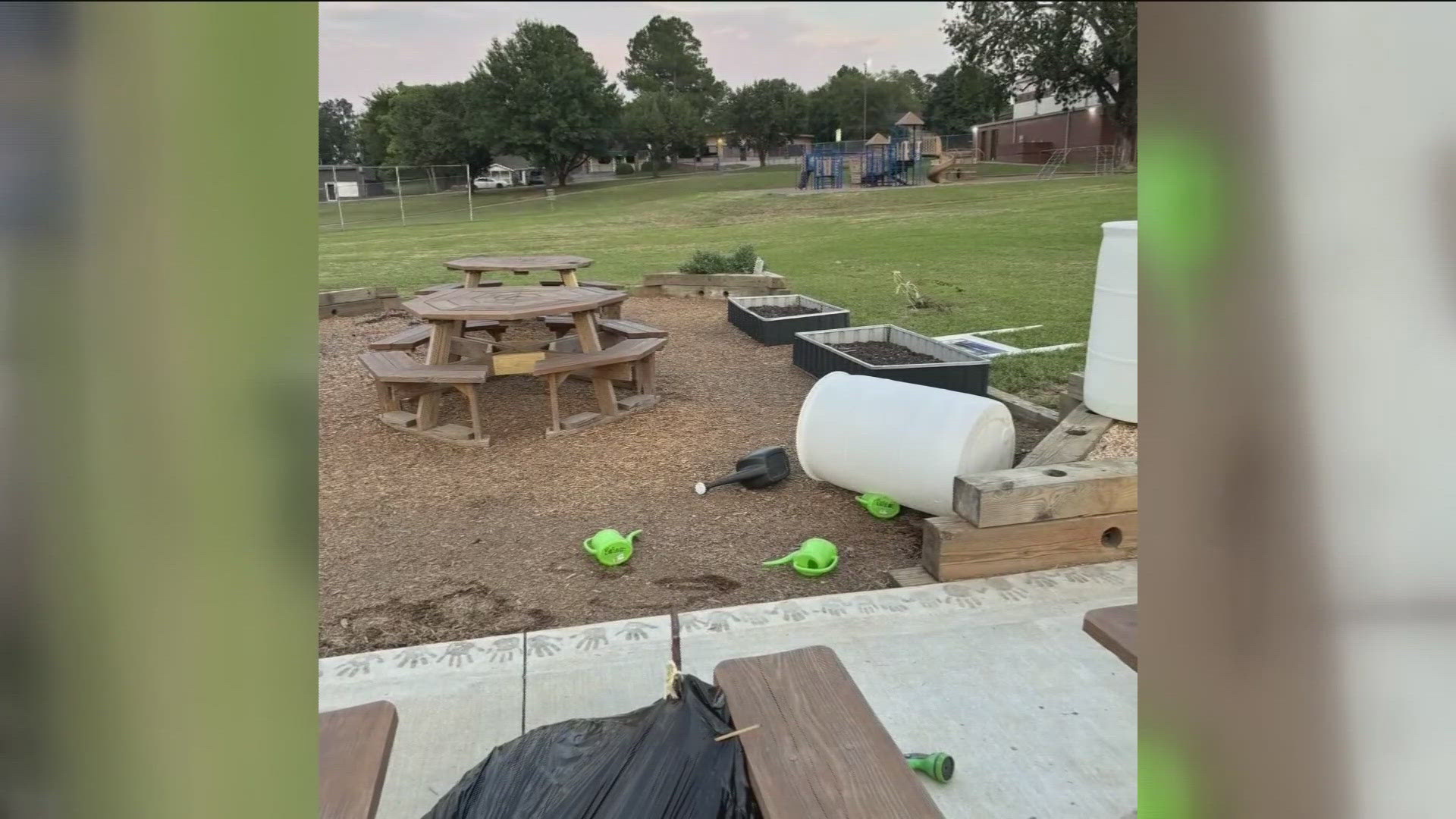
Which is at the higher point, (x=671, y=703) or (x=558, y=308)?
(x=558, y=308)

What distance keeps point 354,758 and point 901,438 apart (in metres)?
2.79

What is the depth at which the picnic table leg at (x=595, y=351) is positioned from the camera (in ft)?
19.4

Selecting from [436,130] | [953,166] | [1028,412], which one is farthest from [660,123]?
[1028,412]

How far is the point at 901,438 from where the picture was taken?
154 inches

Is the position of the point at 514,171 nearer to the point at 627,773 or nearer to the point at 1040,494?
the point at 1040,494

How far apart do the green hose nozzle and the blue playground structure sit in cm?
3341

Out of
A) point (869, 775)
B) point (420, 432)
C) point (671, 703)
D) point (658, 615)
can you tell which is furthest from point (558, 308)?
point (869, 775)

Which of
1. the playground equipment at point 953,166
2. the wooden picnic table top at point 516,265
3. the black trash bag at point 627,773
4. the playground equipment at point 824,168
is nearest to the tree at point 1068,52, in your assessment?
the black trash bag at point 627,773

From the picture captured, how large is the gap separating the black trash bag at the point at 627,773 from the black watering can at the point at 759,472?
264 centimetres

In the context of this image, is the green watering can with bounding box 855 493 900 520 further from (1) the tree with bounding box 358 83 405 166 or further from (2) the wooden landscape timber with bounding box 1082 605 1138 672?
(1) the tree with bounding box 358 83 405 166

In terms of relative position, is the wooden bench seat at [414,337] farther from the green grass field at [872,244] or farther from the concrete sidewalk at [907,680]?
the concrete sidewalk at [907,680]
